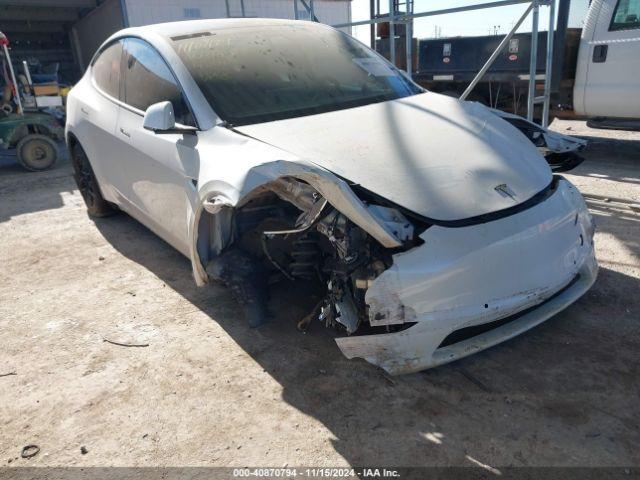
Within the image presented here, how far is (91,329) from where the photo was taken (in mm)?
3113

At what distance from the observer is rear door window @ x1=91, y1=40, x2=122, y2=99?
3926 mm

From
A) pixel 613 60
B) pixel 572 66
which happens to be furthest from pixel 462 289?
pixel 572 66

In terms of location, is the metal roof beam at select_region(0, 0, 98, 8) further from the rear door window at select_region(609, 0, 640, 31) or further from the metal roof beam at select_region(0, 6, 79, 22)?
the rear door window at select_region(609, 0, 640, 31)

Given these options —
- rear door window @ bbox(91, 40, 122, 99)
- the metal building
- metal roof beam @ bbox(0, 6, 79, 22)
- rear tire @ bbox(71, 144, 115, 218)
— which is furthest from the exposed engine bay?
metal roof beam @ bbox(0, 6, 79, 22)

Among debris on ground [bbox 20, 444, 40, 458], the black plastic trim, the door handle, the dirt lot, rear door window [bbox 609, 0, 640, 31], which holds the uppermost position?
rear door window [bbox 609, 0, 640, 31]

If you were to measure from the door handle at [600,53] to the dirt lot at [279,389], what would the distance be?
3349 mm

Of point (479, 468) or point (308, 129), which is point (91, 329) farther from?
point (479, 468)

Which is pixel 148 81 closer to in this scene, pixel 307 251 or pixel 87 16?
pixel 307 251

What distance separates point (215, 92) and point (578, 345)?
2453 mm

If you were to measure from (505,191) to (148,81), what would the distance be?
2.42 metres

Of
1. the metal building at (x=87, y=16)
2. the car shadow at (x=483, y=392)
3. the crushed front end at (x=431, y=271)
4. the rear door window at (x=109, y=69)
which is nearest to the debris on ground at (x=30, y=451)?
the car shadow at (x=483, y=392)

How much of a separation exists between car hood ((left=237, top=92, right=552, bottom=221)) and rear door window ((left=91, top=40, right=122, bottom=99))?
174cm

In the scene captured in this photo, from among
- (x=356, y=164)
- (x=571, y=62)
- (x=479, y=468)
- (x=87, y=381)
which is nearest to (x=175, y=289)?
(x=87, y=381)

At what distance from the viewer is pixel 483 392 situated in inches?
91.3
